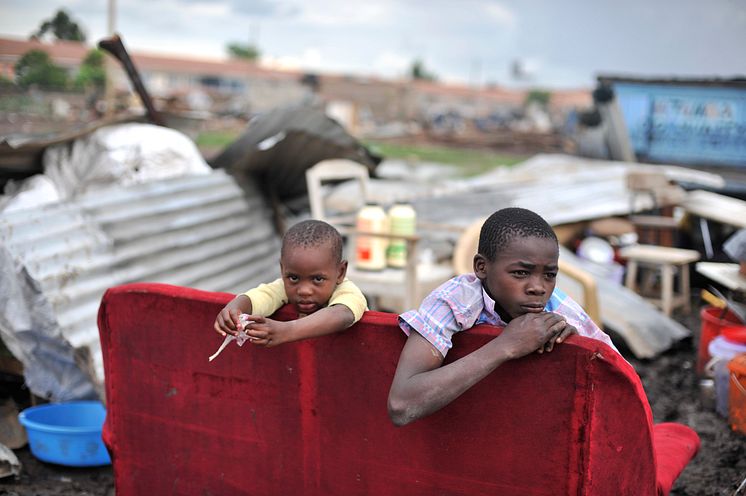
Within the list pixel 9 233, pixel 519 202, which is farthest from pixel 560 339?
pixel 519 202

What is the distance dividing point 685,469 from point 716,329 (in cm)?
166

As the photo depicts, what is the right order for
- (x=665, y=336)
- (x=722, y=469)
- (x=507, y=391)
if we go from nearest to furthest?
(x=507, y=391)
(x=722, y=469)
(x=665, y=336)

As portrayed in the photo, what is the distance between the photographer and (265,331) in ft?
6.91

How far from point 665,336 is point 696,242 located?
336 cm

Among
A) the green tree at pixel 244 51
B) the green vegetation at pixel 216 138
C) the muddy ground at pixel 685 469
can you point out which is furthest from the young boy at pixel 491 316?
the green tree at pixel 244 51

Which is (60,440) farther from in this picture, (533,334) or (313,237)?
(533,334)

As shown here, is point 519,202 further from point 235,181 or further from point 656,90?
point 656,90

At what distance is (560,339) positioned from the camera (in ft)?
6.10

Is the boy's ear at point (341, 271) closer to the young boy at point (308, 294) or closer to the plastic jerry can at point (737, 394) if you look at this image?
the young boy at point (308, 294)

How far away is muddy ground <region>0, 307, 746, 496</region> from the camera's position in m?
3.65

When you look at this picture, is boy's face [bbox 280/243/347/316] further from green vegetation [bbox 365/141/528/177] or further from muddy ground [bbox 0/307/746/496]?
green vegetation [bbox 365/141/528/177]

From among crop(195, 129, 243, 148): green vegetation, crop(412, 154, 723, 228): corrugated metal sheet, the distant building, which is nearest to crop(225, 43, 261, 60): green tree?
the distant building

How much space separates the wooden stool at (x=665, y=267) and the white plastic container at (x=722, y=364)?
7.90ft

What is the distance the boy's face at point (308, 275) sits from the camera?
7.94ft
